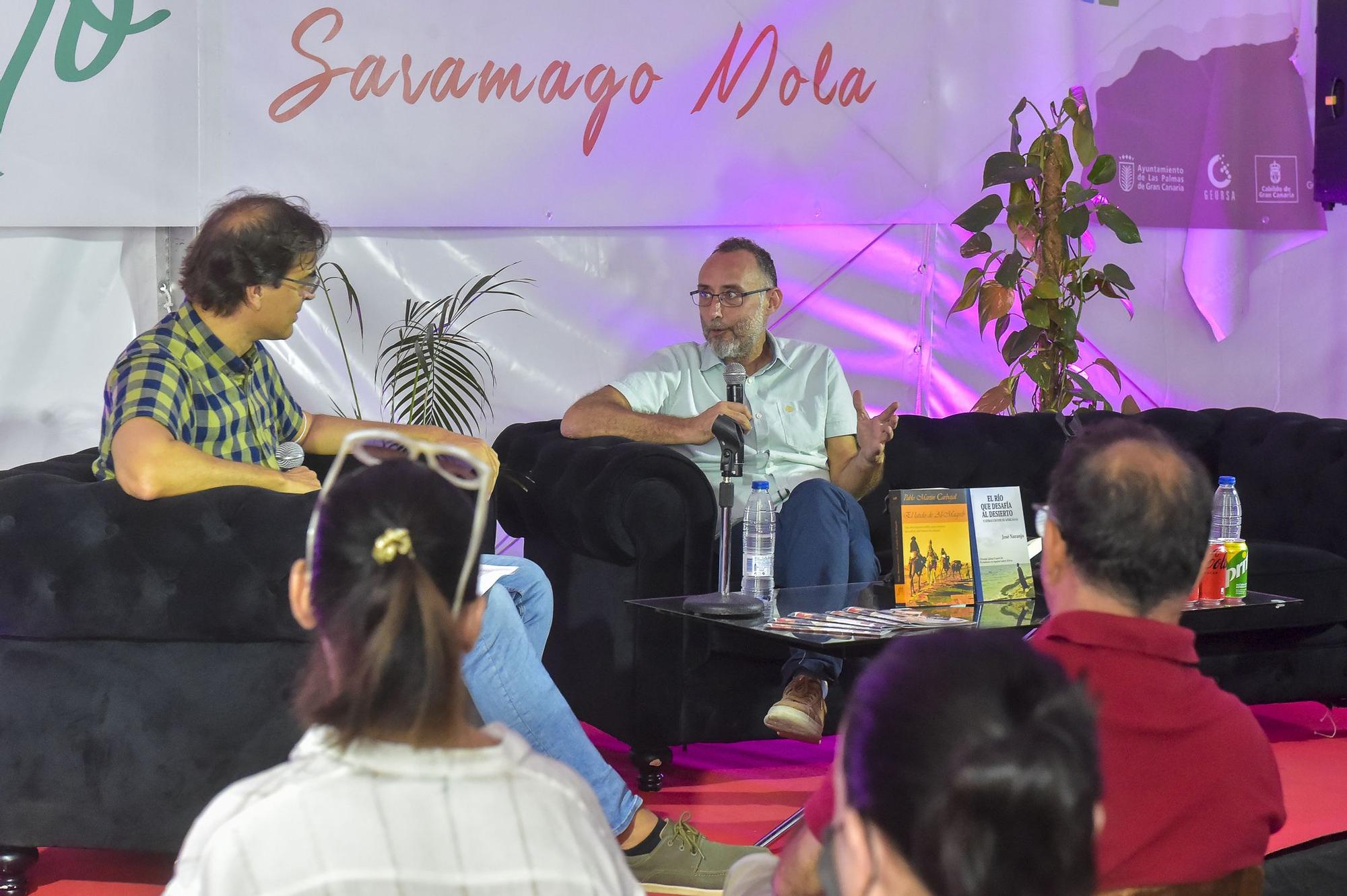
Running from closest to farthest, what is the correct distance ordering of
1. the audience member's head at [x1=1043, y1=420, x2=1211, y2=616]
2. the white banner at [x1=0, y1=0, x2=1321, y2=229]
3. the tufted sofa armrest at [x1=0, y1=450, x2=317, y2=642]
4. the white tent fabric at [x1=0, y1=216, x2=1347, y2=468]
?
the audience member's head at [x1=1043, y1=420, x2=1211, y2=616], the tufted sofa armrest at [x1=0, y1=450, x2=317, y2=642], the white banner at [x1=0, y1=0, x2=1321, y2=229], the white tent fabric at [x1=0, y1=216, x2=1347, y2=468]

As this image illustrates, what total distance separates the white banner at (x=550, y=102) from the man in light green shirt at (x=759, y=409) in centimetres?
92

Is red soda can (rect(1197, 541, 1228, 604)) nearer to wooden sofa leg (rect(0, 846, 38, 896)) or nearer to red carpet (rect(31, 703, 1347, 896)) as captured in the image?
red carpet (rect(31, 703, 1347, 896))

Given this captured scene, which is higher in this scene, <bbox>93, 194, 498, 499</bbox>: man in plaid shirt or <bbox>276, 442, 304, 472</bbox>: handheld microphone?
<bbox>93, 194, 498, 499</bbox>: man in plaid shirt

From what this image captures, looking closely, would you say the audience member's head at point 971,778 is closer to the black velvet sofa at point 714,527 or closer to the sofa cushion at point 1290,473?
the black velvet sofa at point 714,527

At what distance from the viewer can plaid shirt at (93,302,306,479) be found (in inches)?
94.2

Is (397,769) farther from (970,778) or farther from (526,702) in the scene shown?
(526,702)

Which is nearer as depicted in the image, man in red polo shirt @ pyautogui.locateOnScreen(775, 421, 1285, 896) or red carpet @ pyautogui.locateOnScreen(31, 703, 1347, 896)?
man in red polo shirt @ pyautogui.locateOnScreen(775, 421, 1285, 896)

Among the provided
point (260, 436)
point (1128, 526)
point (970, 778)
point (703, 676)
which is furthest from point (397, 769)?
point (703, 676)

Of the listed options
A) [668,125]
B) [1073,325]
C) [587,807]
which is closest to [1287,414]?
[1073,325]

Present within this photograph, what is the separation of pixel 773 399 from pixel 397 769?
8.80 feet

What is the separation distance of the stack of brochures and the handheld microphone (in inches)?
44.6

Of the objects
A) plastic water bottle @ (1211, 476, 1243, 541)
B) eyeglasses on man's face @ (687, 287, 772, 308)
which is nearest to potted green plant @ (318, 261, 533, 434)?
eyeglasses on man's face @ (687, 287, 772, 308)

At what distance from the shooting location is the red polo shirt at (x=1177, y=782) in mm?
1155

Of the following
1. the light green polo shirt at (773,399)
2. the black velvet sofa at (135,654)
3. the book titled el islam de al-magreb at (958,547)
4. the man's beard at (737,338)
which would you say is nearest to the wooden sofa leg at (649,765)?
the book titled el islam de al-magreb at (958,547)
